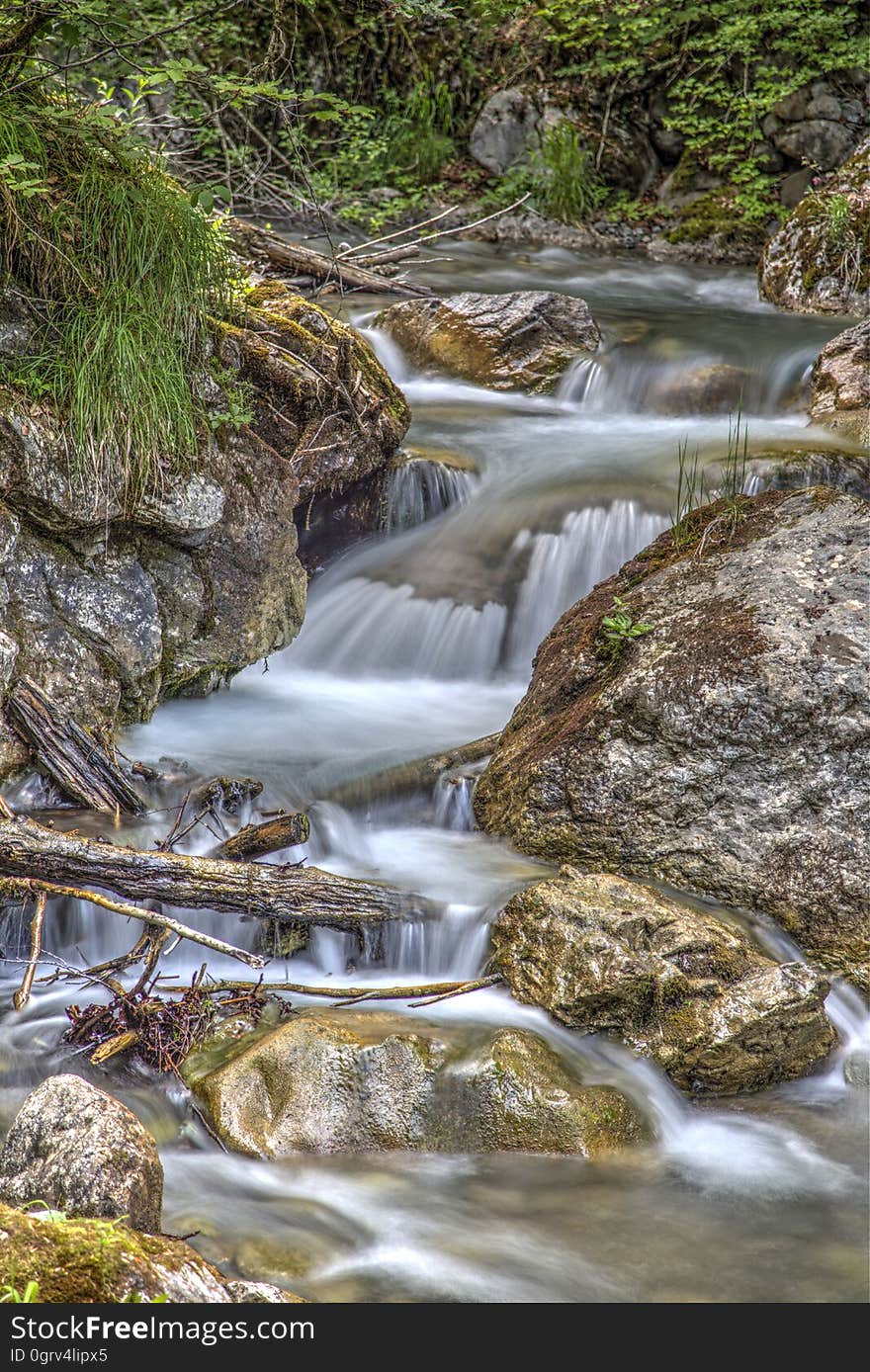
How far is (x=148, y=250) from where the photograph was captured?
502 cm

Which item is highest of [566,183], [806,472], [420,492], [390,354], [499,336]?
[566,183]

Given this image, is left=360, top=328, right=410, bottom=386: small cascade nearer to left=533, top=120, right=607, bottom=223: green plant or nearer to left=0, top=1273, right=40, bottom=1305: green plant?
left=533, top=120, right=607, bottom=223: green plant

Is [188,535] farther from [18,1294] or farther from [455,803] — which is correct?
[18,1294]

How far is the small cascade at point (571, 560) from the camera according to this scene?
264 inches

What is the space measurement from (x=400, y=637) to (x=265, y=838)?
7.70 ft

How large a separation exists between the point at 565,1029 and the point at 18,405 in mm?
3335

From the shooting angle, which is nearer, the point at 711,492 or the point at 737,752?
the point at 737,752

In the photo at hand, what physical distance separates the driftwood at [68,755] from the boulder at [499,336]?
5487mm

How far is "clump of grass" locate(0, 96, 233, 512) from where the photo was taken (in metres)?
4.86

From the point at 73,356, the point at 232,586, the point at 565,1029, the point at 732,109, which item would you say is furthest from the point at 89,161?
the point at 732,109

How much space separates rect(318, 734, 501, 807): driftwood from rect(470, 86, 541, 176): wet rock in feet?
39.2

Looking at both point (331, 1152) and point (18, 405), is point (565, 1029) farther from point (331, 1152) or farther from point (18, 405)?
point (18, 405)

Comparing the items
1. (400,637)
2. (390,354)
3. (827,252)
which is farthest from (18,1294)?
(827,252)

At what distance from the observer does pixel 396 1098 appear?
3.58 metres
